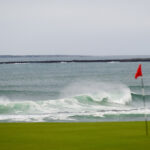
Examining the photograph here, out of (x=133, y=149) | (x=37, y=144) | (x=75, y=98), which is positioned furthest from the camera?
(x=75, y=98)

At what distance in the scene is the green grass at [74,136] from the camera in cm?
1045

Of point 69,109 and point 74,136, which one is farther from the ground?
point 69,109

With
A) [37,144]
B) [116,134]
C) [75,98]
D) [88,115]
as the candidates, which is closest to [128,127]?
[116,134]

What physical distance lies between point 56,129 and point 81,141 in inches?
88.6

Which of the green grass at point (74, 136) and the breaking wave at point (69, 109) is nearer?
the green grass at point (74, 136)

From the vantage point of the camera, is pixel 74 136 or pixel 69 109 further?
pixel 69 109

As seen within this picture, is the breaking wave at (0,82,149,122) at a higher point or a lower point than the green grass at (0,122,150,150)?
higher

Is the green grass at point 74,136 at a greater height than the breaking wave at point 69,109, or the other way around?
the breaking wave at point 69,109

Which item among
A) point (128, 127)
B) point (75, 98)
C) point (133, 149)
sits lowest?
point (133, 149)

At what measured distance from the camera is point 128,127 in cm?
1335

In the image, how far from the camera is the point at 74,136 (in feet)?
38.7

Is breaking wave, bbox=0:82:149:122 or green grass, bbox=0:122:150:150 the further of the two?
breaking wave, bbox=0:82:149:122

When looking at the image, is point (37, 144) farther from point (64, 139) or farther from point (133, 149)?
point (133, 149)

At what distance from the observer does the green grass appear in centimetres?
1045
